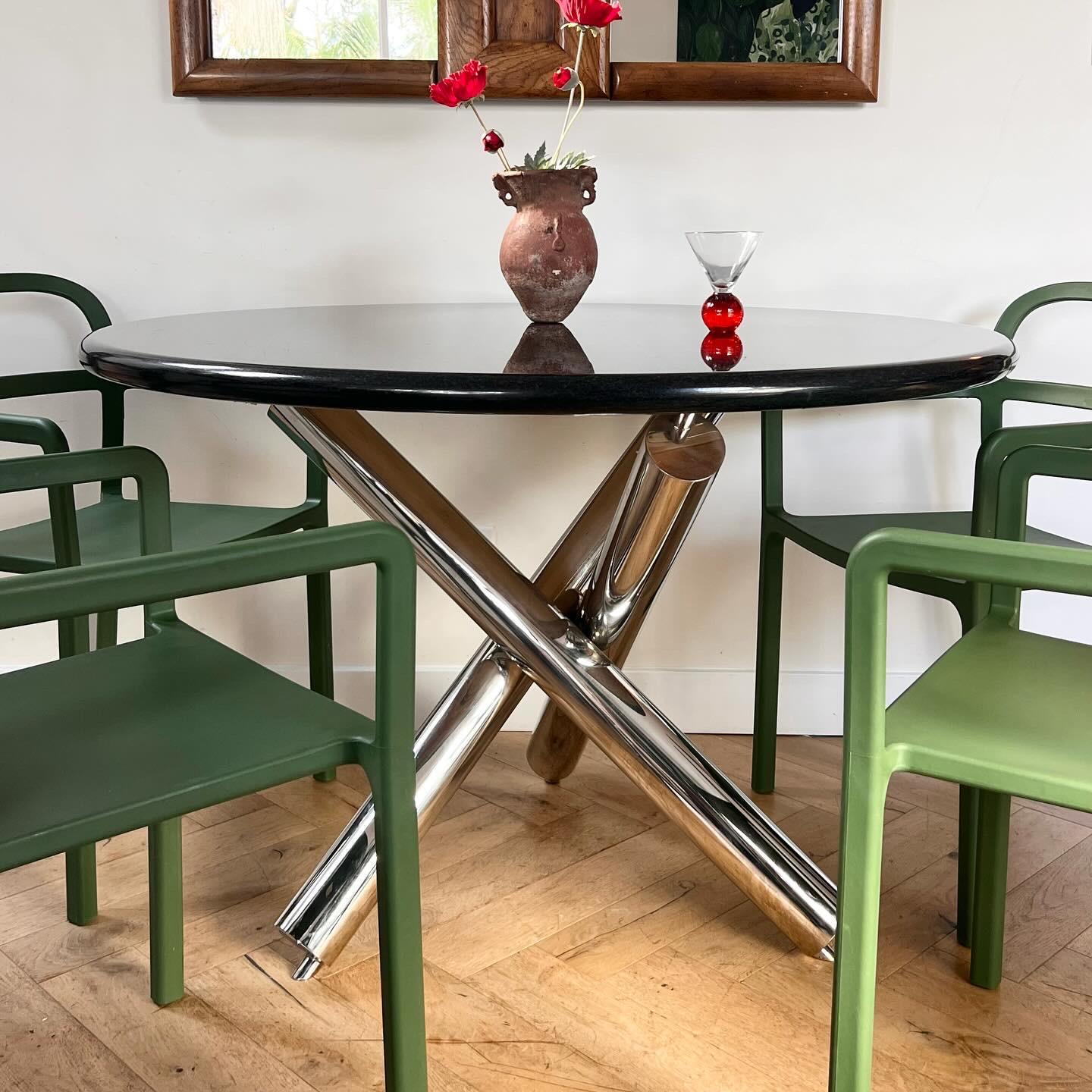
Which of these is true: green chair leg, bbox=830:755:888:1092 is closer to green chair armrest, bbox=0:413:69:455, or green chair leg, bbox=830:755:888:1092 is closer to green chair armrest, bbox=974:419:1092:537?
green chair armrest, bbox=974:419:1092:537

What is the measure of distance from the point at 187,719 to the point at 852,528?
1196 millimetres

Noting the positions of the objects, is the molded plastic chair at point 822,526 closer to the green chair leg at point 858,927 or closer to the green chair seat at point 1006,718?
the green chair seat at point 1006,718

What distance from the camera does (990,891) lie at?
1505mm

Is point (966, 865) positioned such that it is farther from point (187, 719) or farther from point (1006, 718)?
point (187, 719)

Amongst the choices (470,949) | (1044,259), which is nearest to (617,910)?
(470,949)

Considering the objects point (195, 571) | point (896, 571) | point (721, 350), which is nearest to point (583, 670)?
point (721, 350)

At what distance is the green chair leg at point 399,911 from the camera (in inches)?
42.5

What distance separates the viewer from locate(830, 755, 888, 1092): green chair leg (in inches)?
41.6

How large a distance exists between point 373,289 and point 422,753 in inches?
39.8

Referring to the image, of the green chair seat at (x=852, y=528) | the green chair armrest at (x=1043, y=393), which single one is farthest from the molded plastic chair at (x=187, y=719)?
the green chair armrest at (x=1043, y=393)

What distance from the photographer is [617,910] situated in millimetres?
1754

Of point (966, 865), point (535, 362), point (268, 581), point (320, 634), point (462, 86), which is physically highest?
point (462, 86)

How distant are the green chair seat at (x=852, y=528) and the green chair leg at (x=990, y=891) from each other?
0.46m

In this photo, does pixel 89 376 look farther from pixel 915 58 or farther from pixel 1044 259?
pixel 1044 259
